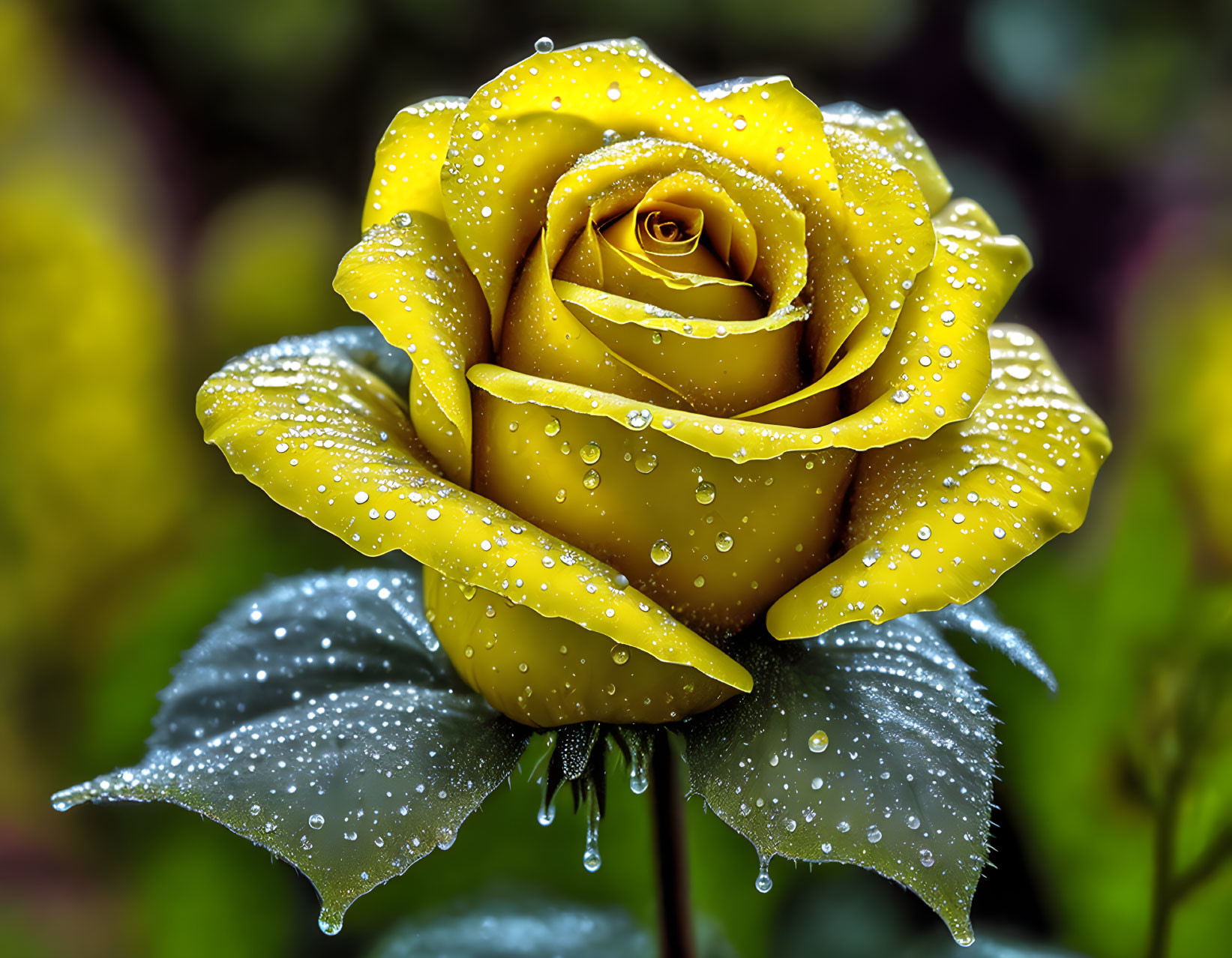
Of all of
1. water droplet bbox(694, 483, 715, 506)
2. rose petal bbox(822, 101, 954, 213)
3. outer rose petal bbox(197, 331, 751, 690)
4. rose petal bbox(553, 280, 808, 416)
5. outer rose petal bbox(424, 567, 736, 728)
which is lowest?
outer rose petal bbox(424, 567, 736, 728)

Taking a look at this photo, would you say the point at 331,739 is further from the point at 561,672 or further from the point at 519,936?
the point at 519,936

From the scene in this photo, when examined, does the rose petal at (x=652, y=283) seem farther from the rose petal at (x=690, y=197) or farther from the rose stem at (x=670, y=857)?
the rose stem at (x=670, y=857)

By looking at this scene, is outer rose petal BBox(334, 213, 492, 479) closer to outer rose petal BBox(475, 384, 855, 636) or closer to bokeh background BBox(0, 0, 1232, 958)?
outer rose petal BBox(475, 384, 855, 636)

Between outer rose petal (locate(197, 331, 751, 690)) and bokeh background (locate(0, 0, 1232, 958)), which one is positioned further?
bokeh background (locate(0, 0, 1232, 958))

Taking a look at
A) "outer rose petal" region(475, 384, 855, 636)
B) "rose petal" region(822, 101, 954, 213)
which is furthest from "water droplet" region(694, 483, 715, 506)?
"rose petal" region(822, 101, 954, 213)

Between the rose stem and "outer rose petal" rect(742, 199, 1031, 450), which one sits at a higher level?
"outer rose petal" rect(742, 199, 1031, 450)

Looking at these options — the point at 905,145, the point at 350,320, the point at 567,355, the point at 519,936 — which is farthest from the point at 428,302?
the point at 350,320

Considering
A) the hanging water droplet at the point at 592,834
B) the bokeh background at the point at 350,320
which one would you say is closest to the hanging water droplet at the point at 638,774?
the hanging water droplet at the point at 592,834
